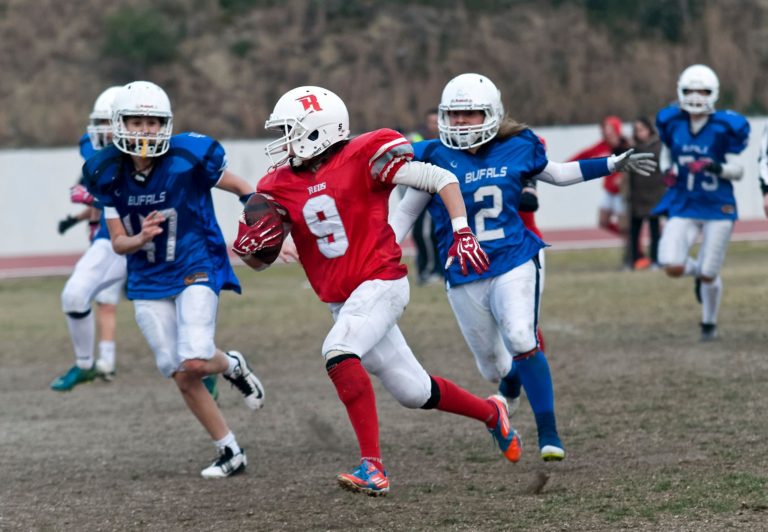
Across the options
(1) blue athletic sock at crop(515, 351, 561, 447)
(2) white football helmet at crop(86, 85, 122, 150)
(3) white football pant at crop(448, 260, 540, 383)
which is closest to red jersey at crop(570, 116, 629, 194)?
(2) white football helmet at crop(86, 85, 122, 150)

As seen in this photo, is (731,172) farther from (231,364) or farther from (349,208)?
(349,208)

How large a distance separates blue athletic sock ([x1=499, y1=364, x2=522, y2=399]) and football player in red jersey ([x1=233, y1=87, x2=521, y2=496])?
1.46m

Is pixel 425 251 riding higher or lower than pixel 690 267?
lower

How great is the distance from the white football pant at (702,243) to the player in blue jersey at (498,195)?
3.45 meters

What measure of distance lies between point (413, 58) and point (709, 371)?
21.1 metres

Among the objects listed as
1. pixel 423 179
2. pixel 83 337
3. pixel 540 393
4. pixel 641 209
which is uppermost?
Result: pixel 423 179

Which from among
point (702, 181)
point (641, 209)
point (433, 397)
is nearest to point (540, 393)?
point (433, 397)

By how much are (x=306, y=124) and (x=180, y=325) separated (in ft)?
4.45

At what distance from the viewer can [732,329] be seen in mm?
9953

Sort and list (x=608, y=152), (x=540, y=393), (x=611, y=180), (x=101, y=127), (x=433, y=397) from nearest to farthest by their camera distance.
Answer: (x=433, y=397) < (x=540, y=393) < (x=101, y=127) < (x=608, y=152) < (x=611, y=180)

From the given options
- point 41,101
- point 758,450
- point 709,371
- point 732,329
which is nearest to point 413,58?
point 41,101

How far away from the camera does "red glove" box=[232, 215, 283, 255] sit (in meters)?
5.26

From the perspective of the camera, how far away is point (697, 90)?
9398 millimetres

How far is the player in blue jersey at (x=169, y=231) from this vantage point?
6102 mm
